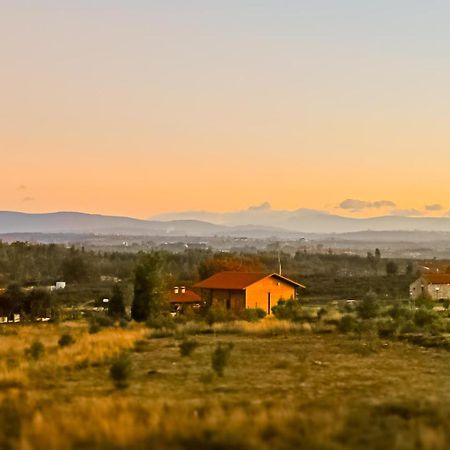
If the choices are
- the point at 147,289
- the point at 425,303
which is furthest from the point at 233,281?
the point at 425,303

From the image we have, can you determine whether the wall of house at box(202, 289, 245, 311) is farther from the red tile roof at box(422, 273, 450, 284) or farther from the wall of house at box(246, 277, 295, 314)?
the red tile roof at box(422, 273, 450, 284)

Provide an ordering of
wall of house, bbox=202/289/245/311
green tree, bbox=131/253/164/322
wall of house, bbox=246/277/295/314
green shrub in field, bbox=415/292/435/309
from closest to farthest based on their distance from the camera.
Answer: green tree, bbox=131/253/164/322
green shrub in field, bbox=415/292/435/309
wall of house, bbox=202/289/245/311
wall of house, bbox=246/277/295/314

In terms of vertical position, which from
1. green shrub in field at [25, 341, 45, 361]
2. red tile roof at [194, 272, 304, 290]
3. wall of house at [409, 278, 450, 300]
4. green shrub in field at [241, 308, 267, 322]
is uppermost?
red tile roof at [194, 272, 304, 290]

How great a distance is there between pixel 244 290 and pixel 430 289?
2985 cm

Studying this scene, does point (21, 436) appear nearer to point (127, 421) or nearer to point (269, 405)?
point (127, 421)

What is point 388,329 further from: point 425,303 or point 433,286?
point 433,286

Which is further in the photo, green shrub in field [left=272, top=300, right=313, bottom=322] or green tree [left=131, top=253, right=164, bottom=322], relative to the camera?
green tree [left=131, top=253, right=164, bottom=322]

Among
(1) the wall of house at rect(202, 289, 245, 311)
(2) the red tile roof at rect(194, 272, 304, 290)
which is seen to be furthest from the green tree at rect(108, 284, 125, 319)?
(1) the wall of house at rect(202, 289, 245, 311)

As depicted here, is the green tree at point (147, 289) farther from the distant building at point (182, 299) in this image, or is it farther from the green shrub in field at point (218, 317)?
the distant building at point (182, 299)

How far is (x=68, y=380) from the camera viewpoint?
18578 mm

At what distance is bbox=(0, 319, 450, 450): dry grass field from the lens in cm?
1093

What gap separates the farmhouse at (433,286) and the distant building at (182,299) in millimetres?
24699

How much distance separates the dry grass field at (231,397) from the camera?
1093 cm

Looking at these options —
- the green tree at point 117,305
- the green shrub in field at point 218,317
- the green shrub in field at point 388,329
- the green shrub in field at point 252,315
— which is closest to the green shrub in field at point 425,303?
the green shrub in field at point 252,315
